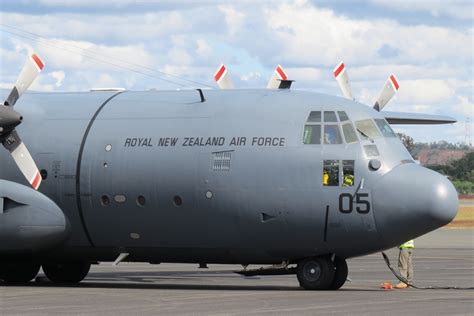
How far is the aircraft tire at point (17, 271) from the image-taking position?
1187 inches

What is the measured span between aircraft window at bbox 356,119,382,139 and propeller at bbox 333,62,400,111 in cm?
387

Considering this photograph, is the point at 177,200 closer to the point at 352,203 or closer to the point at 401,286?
the point at 352,203

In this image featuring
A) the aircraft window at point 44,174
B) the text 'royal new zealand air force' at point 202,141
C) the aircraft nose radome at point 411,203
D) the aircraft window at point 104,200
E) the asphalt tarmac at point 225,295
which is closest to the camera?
the asphalt tarmac at point 225,295

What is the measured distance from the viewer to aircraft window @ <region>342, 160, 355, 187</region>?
25825 mm

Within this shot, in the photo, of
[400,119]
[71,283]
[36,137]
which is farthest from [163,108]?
[400,119]

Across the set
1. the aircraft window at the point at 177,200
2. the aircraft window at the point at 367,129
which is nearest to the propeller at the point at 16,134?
the aircraft window at the point at 177,200

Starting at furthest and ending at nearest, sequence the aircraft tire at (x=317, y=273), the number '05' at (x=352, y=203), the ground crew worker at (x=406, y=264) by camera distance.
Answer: the ground crew worker at (x=406, y=264) < the aircraft tire at (x=317, y=273) < the number '05' at (x=352, y=203)

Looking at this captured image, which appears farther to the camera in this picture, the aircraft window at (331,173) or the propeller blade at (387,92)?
the propeller blade at (387,92)

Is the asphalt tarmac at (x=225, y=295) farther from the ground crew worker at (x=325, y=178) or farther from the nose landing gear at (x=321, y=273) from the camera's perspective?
the ground crew worker at (x=325, y=178)

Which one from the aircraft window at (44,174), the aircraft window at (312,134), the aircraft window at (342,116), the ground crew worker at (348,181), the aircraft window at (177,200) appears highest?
the aircraft window at (342,116)

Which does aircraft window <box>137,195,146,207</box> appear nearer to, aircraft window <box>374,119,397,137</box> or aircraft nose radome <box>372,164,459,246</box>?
aircraft nose radome <box>372,164,459,246</box>

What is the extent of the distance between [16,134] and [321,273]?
808 cm

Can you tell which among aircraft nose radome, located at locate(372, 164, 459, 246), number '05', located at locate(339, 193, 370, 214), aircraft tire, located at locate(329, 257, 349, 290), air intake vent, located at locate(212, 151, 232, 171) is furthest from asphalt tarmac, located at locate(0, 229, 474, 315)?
air intake vent, located at locate(212, 151, 232, 171)

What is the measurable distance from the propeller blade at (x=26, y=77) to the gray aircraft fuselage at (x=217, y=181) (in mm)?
1165
